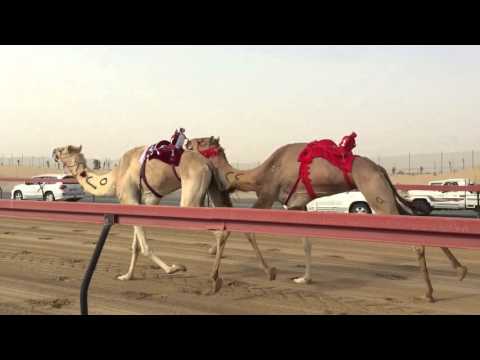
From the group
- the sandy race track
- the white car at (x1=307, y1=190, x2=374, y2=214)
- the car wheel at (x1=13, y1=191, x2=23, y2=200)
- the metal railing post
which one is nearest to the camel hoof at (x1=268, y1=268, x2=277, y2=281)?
the sandy race track

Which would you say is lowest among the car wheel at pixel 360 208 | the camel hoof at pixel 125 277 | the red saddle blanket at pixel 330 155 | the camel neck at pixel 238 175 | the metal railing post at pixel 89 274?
the car wheel at pixel 360 208

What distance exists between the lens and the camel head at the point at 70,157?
1036 cm

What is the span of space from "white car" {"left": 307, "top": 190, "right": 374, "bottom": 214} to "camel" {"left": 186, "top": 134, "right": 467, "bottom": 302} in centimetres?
1275

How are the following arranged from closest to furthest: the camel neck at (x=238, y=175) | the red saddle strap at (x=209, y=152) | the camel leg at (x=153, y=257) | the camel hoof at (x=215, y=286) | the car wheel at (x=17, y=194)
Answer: the camel hoof at (x=215, y=286)
the camel leg at (x=153, y=257)
the camel neck at (x=238, y=175)
the red saddle strap at (x=209, y=152)
the car wheel at (x=17, y=194)

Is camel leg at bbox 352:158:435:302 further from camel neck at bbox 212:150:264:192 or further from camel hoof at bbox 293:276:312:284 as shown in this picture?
camel neck at bbox 212:150:264:192

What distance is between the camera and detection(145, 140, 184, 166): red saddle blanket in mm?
9227

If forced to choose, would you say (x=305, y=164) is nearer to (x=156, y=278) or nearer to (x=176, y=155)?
(x=176, y=155)

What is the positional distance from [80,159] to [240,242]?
450 cm

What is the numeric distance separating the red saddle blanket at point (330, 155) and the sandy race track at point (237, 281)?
59.8 inches

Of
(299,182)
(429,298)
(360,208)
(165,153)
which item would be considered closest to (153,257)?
(165,153)

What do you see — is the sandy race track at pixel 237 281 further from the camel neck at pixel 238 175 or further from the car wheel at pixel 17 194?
the car wheel at pixel 17 194

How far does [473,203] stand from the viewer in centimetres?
2442

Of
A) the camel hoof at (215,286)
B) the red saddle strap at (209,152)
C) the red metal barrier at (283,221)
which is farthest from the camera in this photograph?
the red saddle strap at (209,152)

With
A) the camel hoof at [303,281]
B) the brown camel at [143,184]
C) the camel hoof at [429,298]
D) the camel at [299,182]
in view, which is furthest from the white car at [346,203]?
the camel hoof at [429,298]
